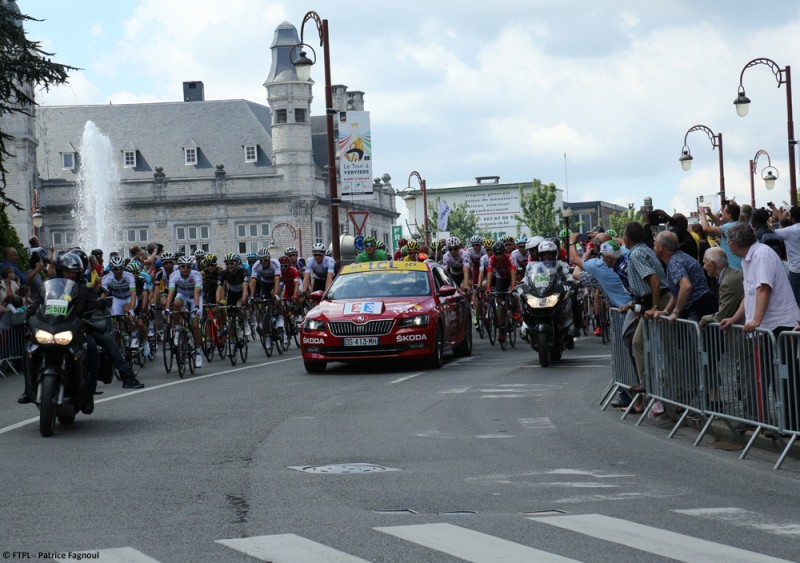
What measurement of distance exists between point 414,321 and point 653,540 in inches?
513

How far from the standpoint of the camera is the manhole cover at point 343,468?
33.6 feet

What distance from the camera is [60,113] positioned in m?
116

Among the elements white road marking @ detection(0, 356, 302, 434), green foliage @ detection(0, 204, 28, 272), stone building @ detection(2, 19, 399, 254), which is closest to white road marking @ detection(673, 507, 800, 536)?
white road marking @ detection(0, 356, 302, 434)

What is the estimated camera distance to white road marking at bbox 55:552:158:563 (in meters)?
6.89

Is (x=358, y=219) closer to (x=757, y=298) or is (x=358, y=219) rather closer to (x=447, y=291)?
(x=447, y=291)

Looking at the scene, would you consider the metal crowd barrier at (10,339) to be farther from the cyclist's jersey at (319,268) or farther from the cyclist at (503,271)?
the cyclist at (503,271)

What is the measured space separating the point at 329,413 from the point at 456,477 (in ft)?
15.8

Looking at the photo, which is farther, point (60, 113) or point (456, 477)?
point (60, 113)

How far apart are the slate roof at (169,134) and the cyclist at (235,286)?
9124 centimetres

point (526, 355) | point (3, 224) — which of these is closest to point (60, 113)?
point (3, 224)

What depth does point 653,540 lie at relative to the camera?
7316mm

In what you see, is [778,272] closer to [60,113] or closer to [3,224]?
[3,224]

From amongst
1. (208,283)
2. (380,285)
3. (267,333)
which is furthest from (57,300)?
(267,333)

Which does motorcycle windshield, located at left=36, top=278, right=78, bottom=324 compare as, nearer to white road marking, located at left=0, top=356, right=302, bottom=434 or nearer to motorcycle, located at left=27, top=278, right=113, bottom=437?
motorcycle, located at left=27, top=278, right=113, bottom=437
